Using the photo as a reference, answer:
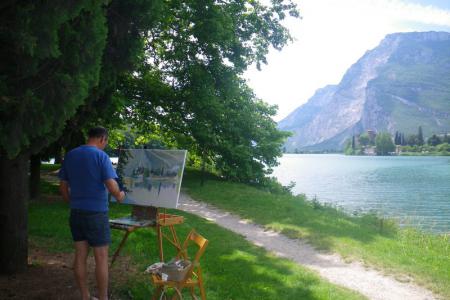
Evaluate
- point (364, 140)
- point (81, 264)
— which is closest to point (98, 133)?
point (81, 264)

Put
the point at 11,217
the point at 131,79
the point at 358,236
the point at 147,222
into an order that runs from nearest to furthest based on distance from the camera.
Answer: the point at 11,217
the point at 147,222
the point at 358,236
the point at 131,79

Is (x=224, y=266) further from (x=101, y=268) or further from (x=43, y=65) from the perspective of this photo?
(x=43, y=65)

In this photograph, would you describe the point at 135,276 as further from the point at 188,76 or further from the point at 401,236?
the point at 188,76

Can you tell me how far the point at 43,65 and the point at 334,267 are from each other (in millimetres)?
7173

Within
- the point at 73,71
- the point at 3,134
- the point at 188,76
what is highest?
the point at 188,76

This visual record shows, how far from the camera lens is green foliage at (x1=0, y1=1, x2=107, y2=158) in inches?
196

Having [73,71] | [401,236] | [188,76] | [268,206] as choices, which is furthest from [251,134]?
[73,71]

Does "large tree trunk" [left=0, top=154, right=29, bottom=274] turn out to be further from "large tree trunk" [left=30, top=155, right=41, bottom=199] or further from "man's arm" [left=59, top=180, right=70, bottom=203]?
"large tree trunk" [left=30, top=155, right=41, bottom=199]

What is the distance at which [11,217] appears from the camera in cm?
702

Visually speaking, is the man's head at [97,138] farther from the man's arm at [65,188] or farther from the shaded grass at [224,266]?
the shaded grass at [224,266]

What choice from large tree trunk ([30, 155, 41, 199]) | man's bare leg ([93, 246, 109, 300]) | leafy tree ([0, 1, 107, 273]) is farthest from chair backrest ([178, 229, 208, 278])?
large tree trunk ([30, 155, 41, 199])

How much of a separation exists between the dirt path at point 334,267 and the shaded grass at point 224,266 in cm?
51

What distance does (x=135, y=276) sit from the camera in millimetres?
7469

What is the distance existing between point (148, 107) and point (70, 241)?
1269 centimetres
